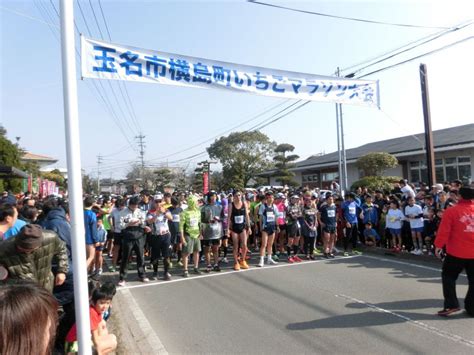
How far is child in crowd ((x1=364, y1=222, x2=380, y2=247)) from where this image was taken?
1098cm

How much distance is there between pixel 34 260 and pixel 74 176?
2103 millimetres

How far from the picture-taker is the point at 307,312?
18.4ft

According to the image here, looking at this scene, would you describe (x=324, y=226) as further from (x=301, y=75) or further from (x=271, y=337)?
(x=271, y=337)

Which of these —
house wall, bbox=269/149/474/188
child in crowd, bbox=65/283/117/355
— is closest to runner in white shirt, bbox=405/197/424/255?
child in crowd, bbox=65/283/117/355

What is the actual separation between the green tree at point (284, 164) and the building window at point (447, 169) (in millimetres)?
14938

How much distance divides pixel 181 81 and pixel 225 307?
3.74 m

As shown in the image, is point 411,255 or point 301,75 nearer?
point 301,75

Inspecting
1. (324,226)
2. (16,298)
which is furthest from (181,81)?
(324,226)

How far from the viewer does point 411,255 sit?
9492 millimetres

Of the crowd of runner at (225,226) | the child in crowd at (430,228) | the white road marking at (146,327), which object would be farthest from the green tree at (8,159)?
the child in crowd at (430,228)

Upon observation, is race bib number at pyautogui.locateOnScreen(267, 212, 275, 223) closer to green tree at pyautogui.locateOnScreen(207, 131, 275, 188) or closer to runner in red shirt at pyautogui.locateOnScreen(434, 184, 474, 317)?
runner in red shirt at pyautogui.locateOnScreen(434, 184, 474, 317)

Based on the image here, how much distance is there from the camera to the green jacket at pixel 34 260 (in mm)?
3977

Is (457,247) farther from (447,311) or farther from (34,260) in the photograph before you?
(34,260)

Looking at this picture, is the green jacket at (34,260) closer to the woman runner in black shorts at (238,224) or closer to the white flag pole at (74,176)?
the white flag pole at (74,176)
